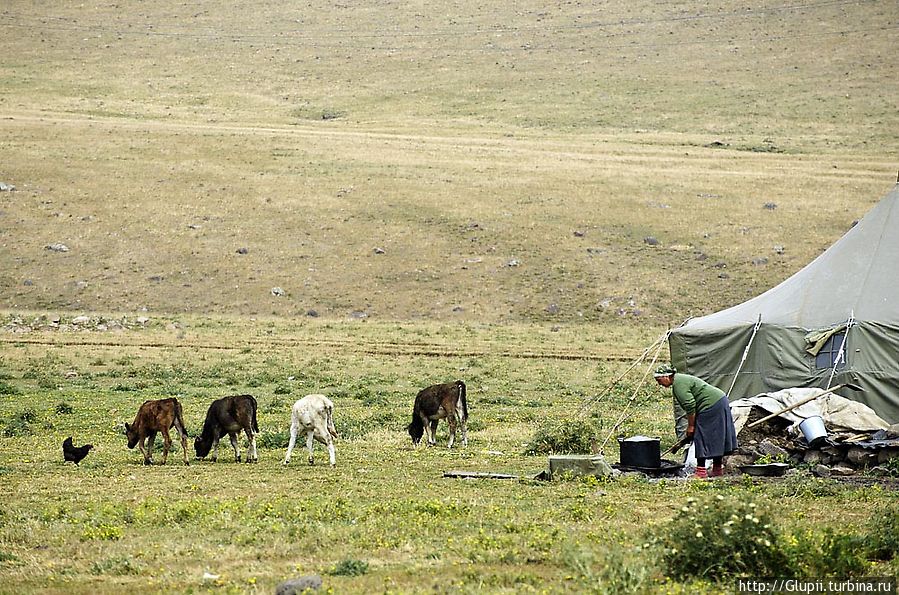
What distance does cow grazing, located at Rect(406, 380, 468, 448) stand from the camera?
1991 centimetres

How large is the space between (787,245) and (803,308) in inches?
1528

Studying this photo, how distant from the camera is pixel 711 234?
58.8m

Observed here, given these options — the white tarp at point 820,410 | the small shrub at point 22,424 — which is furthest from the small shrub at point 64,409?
the white tarp at point 820,410

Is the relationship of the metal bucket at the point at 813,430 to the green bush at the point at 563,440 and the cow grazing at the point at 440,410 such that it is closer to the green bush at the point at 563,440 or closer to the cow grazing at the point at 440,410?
the green bush at the point at 563,440

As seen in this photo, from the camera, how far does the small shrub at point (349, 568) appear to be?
999 cm

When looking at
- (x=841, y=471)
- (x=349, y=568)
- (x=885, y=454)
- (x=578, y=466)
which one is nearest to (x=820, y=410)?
(x=885, y=454)

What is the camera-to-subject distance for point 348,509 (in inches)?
503

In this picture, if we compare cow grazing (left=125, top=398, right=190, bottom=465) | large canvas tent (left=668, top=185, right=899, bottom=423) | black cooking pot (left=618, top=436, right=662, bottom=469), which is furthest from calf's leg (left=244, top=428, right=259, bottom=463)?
large canvas tent (left=668, top=185, right=899, bottom=423)

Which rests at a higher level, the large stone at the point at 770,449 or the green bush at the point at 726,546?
the large stone at the point at 770,449

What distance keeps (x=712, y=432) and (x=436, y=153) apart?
58843mm

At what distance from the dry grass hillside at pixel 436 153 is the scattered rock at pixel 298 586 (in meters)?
38.7

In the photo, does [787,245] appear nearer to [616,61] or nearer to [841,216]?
[841,216]

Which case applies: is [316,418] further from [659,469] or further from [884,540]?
[884,540]

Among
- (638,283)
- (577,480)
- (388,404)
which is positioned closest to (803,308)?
(577,480)
